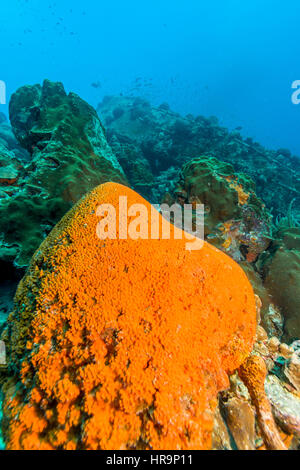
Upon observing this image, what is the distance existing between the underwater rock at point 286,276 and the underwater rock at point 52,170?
372cm

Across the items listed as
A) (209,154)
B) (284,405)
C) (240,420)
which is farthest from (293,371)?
(209,154)

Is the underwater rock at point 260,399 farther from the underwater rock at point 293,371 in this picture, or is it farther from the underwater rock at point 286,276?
the underwater rock at point 286,276

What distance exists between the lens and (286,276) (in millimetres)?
3627

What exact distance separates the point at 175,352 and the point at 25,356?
1034 millimetres

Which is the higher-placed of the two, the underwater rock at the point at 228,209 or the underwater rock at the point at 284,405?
the underwater rock at the point at 228,209

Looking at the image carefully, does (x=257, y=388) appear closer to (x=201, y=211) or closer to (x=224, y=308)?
(x=224, y=308)

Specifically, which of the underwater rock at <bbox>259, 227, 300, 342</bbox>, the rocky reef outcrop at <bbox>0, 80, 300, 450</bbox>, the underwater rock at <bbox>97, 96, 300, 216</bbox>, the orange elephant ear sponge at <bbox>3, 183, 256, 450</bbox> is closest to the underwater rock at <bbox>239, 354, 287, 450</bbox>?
the rocky reef outcrop at <bbox>0, 80, 300, 450</bbox>

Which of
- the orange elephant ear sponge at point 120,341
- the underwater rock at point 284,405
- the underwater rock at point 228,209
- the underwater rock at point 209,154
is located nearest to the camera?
the orange elephant ear sponge at point 120,341

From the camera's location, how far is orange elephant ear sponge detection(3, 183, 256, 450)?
3.94 ft

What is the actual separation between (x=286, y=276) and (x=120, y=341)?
3.39 m

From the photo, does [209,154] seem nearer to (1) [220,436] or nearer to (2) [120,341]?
(2) [120,341]

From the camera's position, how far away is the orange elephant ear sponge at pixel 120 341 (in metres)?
1.20

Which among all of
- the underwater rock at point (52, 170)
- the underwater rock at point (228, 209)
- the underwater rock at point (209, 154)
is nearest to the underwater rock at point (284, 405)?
the underwater rock at point (228, 209)

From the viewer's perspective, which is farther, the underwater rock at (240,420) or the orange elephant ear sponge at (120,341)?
the underwater rock at (240,420)
